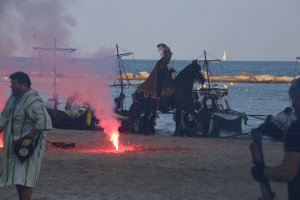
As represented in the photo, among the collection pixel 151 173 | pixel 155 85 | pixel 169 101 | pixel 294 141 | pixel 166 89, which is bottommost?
pixel 151 173

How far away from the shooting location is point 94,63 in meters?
20.6

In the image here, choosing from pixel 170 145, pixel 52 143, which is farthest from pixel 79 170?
pixel 170 145

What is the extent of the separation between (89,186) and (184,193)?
5.14 feet

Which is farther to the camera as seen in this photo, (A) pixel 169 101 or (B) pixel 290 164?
A: (A) pixel 169 101

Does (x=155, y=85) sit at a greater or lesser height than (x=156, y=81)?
lesser

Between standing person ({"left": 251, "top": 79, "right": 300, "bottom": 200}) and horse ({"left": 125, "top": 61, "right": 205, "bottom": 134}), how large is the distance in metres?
16.2

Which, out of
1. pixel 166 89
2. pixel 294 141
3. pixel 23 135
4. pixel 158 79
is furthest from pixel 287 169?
pixel 158 79

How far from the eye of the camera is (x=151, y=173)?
38.2ft

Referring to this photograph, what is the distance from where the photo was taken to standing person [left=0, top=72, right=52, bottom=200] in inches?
273

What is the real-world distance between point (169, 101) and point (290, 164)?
54.2ft

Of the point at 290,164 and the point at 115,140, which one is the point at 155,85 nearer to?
the point at 115,140

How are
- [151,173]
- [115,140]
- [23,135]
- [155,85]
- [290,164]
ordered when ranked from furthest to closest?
1. [155,85]
2. [115,140]
3. [151,173]
4. [23,135]
5. [290,164]

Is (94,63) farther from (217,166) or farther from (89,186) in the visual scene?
(89,186)

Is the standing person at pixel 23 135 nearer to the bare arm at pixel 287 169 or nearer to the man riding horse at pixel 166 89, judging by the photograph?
the bare arm at pixel 287 169
